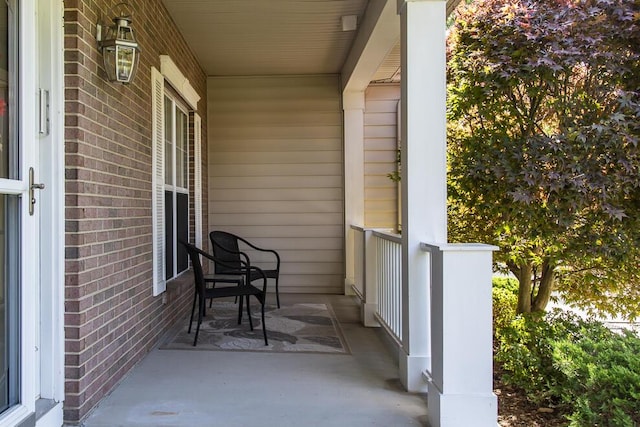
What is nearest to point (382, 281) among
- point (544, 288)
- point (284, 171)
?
point (544, 288)

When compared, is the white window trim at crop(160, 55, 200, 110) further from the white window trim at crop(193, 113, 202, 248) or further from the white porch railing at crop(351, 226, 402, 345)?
the white porch railing at crop(351, 226, 402, 345)

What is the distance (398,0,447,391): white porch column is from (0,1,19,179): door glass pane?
190 cm

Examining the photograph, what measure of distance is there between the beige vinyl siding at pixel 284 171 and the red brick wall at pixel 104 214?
224 centimetres

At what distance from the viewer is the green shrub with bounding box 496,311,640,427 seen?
2.11 metres

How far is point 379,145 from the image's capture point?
5.78 m

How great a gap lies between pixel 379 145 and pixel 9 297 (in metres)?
4.63

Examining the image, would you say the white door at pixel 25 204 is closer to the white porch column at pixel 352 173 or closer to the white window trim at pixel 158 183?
the white window trim at pixel 158 183

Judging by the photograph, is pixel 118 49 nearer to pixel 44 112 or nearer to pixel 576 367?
pixel 44 112

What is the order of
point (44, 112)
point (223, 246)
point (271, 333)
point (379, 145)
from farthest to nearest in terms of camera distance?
point (379, 145), point (223, 246), point (271, 333), point (44, 112)

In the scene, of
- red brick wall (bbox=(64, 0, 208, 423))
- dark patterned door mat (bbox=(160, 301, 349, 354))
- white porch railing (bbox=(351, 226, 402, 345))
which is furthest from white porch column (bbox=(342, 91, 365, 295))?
red brick wall (bbox=(64, 0, 208, 423))

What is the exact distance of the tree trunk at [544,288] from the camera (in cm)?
346

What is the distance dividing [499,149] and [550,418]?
172 centimetres

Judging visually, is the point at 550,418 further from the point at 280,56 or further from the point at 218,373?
the point at 280,56

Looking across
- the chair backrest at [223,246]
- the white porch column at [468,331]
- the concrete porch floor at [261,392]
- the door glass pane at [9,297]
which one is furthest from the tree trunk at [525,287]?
the door glass pane at [9,297]
